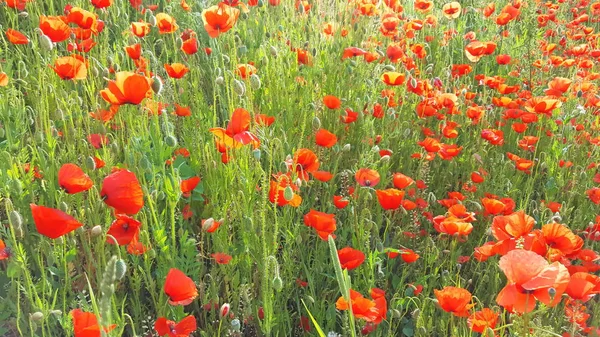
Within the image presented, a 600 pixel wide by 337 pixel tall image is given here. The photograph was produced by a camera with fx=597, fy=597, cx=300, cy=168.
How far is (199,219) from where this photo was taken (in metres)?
2.21

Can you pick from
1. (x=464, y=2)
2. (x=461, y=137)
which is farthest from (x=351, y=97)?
(x=464, y=2)

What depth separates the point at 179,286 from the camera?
146 cm

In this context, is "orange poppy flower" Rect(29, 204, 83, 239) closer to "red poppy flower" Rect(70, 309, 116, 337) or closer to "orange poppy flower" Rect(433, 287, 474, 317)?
"red poppy flower" Rect(70, 309, 116, 337)

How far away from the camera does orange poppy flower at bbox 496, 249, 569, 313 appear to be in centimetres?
113

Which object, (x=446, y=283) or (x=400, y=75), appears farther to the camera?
(x=400, y=75)

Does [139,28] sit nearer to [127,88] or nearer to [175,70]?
[175,70]

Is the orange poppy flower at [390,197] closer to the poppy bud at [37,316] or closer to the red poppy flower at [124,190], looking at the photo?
the red poppy flower at [124,190]

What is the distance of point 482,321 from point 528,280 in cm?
44

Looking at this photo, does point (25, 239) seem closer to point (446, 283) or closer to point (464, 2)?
point (446, 283)

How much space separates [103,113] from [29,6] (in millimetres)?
1319

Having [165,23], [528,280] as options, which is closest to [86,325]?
[528,280]

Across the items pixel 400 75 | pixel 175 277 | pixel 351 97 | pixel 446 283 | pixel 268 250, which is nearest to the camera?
pixel 175 277

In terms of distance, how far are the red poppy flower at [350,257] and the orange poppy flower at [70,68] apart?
1043mm

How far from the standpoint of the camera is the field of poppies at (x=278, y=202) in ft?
5.02
